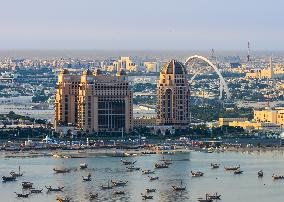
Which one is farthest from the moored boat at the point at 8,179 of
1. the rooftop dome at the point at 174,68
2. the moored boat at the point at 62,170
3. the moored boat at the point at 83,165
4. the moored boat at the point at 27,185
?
the rooftop dome at the point at 174,68

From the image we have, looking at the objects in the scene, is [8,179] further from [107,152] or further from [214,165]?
[107,152]

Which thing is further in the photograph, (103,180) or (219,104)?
(219,104)

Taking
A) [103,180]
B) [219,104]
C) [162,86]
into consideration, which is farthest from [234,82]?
[103,180]

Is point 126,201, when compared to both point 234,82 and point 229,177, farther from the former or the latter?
point 234,82

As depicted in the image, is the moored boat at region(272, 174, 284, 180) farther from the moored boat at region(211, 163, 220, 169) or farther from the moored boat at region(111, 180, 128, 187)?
the moored boat at region(111, 180, 128, 187)

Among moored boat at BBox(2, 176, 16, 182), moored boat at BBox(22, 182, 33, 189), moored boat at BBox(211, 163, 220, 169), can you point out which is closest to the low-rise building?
moored boat at BBox(211, 163, 220, 169)

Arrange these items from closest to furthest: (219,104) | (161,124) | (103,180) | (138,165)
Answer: (103,180) → (138,165) → (161,124) → (219,104)
